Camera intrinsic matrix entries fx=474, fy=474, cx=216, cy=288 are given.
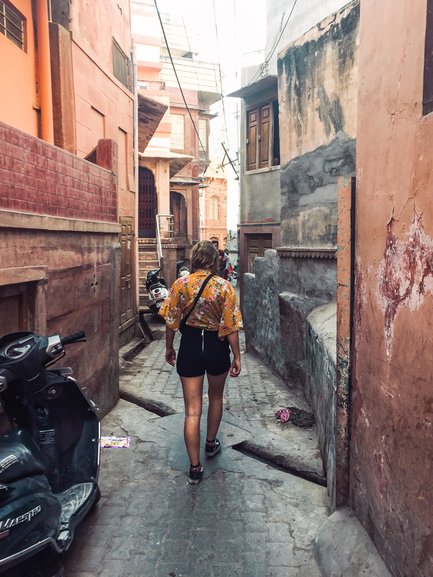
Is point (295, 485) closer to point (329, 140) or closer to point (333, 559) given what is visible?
point (333, 559)

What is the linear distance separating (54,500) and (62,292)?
202 cm

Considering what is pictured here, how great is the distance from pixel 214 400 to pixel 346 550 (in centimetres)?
173

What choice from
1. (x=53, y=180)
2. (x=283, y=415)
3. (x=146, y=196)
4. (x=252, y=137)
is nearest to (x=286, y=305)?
(x=283, y=415)

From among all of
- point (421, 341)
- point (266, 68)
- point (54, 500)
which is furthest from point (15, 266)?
point (266, 68)

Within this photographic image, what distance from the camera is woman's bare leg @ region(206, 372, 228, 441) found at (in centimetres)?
402

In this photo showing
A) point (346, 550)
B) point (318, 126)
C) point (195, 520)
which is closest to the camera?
point (346, 550)


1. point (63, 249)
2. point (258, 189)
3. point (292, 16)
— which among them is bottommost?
point (63, 249)

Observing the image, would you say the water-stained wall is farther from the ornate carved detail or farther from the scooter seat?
the scooter seat

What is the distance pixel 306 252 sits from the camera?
609 cm

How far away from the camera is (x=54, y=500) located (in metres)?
2.55

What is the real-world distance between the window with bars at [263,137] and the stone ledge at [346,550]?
10.3 m

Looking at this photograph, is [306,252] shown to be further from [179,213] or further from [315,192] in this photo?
[179,213]

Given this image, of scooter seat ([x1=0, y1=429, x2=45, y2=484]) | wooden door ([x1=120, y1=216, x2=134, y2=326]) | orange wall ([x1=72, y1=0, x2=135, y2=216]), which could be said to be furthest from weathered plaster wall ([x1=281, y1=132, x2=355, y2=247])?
wooden door ([x1=120, y1=216, x2=134, y2=326])

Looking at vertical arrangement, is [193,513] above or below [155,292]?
below
